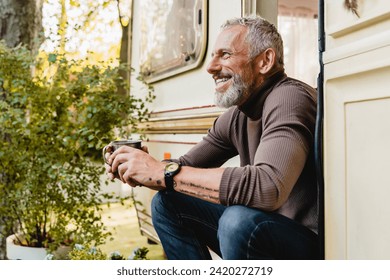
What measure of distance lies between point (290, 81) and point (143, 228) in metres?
2.54

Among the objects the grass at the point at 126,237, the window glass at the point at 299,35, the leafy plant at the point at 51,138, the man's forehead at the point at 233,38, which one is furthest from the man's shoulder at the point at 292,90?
the window glass at the point at 299,35

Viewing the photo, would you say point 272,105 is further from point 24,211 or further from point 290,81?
point 24,211

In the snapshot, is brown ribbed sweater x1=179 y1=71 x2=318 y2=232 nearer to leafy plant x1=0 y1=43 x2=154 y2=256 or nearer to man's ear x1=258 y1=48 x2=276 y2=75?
man's ear x1=258 y1=48 x2=276 y2=75

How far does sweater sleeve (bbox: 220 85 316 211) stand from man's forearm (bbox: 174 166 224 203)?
0.03 metres

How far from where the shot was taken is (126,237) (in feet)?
13.1

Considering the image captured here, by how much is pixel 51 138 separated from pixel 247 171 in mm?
1983

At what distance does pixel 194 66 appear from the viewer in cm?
287

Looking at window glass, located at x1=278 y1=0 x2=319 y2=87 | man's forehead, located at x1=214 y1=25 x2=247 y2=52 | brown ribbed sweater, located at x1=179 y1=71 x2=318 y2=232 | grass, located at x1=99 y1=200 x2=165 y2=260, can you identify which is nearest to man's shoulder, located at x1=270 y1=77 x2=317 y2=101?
brown ribbed sweater, located at x1=179 y1=71 x2=318 y2=232

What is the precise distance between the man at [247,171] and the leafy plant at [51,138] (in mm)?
1256

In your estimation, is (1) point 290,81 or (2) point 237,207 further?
(1) point 290,81

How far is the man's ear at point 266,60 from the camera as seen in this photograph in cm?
164

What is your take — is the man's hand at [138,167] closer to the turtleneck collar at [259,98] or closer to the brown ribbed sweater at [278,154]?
the brown ribbed sweater at [278,154]

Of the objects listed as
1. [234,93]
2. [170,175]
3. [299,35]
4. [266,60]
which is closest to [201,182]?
[170,175]

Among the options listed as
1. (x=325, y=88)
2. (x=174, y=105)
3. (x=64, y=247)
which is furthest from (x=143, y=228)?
(x=325, y=88)
